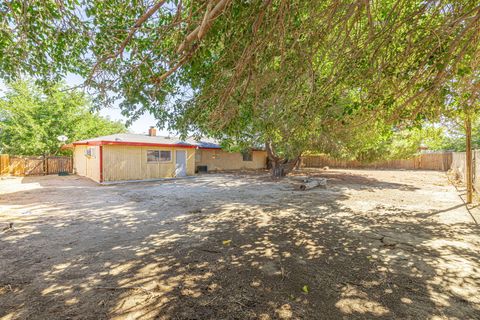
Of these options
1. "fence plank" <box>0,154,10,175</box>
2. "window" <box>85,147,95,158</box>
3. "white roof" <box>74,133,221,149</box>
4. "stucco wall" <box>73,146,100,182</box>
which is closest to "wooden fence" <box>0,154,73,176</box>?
"fence plank" <box>0,154,10,175</box>

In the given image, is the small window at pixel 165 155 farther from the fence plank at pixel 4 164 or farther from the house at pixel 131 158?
the fence plank at pixel 4 164

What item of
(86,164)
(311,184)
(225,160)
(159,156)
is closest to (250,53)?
(311,184)

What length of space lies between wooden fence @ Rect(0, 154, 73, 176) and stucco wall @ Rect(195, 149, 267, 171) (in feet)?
33.3

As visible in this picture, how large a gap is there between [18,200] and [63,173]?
9.93 meters

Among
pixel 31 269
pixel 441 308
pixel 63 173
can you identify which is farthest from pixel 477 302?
pixel 63 173

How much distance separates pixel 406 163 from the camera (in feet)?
80.7

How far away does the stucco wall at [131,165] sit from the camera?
12781mm

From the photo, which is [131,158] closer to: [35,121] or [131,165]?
[131,165]

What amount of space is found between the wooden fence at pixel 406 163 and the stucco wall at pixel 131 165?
1637 cm

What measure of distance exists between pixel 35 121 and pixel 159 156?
1109 cm

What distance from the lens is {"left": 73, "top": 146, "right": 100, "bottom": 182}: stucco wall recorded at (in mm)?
13102

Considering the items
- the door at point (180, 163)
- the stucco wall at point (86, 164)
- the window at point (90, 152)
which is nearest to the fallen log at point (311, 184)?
the door at point (180, 163)

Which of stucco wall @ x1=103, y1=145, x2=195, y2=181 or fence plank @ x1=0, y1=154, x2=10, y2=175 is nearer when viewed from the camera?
stucco wall @ x1=103, y1=145, x2=195, y2=181

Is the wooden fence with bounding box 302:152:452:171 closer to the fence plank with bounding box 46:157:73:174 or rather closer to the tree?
the fence plank with bounding box 46:157:73:174
